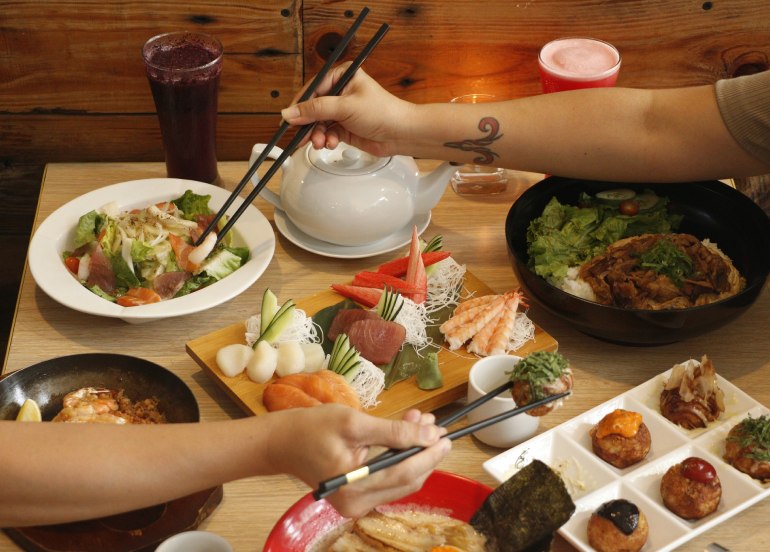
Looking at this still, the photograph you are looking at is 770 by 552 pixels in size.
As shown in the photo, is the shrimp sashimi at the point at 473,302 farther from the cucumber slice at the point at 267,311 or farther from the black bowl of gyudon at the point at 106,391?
the black bowl of gyudon at the point at 106,391

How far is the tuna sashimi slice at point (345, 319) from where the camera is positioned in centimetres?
180

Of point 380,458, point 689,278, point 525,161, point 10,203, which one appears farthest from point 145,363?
point 10,203

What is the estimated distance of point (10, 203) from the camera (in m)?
2.71

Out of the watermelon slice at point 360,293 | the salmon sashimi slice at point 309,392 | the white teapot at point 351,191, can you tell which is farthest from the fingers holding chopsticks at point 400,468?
the white teapot at point 351,191

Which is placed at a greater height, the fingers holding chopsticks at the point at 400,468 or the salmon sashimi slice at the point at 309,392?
the fingers holding chopsticks at the point at 400,468

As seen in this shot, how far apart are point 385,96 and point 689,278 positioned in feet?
2.46

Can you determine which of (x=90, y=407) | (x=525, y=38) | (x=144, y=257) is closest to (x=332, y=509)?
(x=90, y=407)

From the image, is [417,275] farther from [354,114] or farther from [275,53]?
[275,53]

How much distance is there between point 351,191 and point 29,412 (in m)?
Answer: 0.84

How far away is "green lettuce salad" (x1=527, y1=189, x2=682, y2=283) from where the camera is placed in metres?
1.94

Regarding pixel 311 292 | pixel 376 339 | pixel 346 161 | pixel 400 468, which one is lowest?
pixel 311 292

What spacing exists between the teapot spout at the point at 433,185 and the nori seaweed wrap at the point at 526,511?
92cm

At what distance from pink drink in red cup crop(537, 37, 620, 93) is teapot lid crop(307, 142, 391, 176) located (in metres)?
0.48

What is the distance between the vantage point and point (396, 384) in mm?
1706
